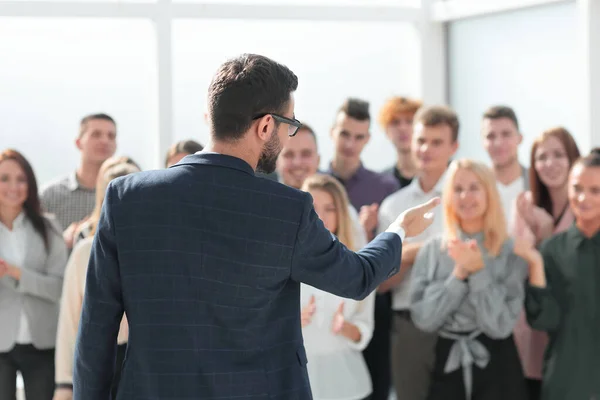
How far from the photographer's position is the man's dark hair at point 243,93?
6.32ft

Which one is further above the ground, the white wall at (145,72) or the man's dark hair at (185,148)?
the white wall at (145,72)

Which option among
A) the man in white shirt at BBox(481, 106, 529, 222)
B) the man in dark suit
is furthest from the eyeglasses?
the man in white shirt at BBox(481, 106, 529, 222)

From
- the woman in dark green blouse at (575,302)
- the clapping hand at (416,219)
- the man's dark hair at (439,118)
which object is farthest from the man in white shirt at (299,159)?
the clapping hand at (416,219)

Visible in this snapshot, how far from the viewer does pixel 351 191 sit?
4.74 metres

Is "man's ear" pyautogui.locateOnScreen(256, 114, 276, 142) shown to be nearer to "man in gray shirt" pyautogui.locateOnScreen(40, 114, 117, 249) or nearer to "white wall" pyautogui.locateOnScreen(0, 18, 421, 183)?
"man in gray shirt" pyautogui.locateOnScreen(40, 114, 117, 249)

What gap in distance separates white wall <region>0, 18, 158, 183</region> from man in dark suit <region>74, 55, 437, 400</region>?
3.78m

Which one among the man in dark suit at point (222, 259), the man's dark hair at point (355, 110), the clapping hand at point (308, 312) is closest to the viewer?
the man in dark suit at point (222, 259)

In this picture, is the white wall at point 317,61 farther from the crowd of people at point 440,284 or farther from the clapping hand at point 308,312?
the clapping hand at point 308,312

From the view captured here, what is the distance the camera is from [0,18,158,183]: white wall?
5.55 m

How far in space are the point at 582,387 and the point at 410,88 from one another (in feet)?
11.4

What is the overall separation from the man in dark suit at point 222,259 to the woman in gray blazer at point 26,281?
216 centimetres

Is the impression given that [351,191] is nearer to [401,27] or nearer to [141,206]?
[401,27]

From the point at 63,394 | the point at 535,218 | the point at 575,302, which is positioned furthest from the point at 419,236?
the point at 63,394

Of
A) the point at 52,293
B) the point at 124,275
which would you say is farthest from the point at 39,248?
the point at 124,275
